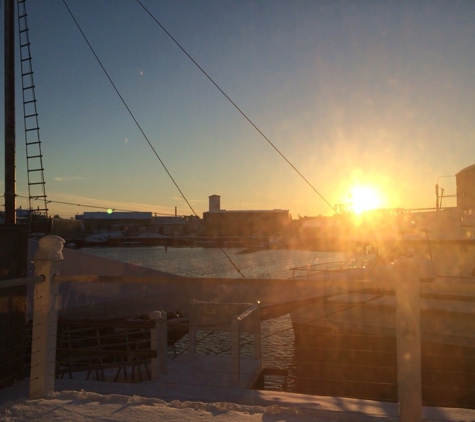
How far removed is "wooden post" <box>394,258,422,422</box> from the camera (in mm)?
3584

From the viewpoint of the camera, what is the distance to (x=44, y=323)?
4.25 meters

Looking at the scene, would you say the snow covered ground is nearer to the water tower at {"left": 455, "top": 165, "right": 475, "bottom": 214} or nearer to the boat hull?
the boat hull

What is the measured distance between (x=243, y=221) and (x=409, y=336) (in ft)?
258

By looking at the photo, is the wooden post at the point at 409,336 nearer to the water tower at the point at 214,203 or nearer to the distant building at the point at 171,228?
the water tower at the point at 214,203

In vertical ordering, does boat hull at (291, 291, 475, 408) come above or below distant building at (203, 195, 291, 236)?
below

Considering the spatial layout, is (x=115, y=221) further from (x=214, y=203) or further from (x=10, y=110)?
(x=10, y=110)

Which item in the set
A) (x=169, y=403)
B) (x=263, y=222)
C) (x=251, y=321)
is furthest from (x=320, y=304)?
(x=263, y=222)

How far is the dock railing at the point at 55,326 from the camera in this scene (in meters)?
3.59

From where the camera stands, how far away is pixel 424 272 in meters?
3.81

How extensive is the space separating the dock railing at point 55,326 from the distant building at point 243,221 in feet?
248

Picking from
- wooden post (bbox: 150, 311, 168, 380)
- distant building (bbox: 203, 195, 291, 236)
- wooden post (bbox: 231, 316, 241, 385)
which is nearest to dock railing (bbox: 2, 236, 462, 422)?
wooden post (bbox: 150, 311, 168, 380)

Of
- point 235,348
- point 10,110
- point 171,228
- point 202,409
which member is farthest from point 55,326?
point 171,228

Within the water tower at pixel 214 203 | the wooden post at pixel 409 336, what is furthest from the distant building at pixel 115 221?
the wooden post at pixel 409 336

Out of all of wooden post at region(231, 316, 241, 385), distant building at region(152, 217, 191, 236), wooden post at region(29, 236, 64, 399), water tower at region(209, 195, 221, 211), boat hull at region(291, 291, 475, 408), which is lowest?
boat hull at region(291, 291, 475, 408)
